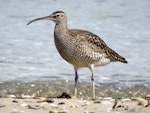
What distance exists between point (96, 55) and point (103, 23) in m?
6.64

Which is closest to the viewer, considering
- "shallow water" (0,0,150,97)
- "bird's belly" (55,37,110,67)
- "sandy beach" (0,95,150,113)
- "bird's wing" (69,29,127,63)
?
"sandy beach" (0,95,150,113)

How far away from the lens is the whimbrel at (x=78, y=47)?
41.3 ft

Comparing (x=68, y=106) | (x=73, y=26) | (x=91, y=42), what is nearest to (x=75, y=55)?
(x=91, y=42)

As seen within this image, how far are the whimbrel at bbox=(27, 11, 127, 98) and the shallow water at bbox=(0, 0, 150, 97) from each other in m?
1.36

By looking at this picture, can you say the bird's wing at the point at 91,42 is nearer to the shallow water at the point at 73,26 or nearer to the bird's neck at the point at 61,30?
the bird's neck at the point at 61,30

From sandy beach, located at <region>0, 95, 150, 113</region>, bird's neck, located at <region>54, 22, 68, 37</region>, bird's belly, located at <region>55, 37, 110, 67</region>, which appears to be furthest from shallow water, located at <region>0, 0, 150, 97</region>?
sandy beach, located at <region>0, 95, 150, 113</region>

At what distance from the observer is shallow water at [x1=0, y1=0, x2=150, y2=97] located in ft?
48.3

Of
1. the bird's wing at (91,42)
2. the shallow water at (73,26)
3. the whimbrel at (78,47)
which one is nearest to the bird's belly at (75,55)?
the whimbrel at (78,47)

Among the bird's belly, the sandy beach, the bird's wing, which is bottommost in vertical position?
the sandy beach

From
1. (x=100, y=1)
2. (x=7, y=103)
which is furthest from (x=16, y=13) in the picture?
(x=7, y=103)

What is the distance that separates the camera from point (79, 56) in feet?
41.3

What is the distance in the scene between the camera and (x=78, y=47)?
12664 mm

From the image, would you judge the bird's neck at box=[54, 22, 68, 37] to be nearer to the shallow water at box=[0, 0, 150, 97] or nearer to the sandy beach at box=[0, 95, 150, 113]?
the shallow water at box=[0, 0, 150, 97]

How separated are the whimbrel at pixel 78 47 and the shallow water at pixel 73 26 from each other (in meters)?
1.36
